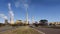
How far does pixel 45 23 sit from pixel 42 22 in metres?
1.70

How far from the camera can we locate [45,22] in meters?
69.8

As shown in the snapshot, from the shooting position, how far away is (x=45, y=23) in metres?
69.6

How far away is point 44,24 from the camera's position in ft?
231

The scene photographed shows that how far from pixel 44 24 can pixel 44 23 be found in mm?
485

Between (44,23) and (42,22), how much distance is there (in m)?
1.12

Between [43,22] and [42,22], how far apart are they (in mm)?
950

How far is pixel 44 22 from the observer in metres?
69.9

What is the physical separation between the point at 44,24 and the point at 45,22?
1.13m

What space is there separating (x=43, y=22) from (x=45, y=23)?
38.7 inches

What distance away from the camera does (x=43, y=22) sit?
69875mm

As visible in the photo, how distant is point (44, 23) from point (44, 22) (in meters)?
0.48

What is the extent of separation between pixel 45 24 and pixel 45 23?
435 mm

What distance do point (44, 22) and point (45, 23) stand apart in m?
0.67

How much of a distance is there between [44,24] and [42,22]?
4.22ft
